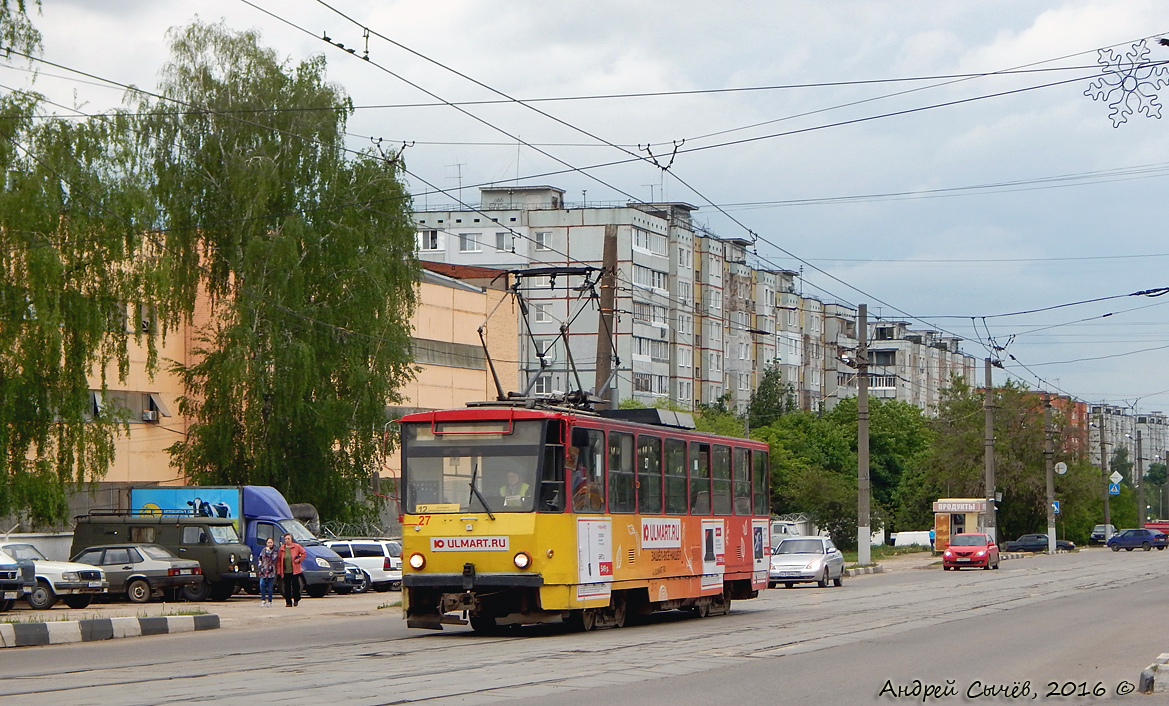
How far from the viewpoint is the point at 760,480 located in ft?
84.4

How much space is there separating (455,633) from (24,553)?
13.2 m

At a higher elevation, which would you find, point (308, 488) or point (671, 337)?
point (671, 337)

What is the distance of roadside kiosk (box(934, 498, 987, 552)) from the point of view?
6378 centimetres

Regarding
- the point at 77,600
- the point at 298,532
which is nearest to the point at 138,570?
the point at 77,600

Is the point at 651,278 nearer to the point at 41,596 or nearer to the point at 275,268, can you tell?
the point at 275,268

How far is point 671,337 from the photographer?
99.4 metres

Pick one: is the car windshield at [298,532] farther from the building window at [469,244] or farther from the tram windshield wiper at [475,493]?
the building window at [469,244]

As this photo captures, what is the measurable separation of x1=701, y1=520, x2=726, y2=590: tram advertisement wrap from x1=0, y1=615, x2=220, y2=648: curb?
7.97 meters

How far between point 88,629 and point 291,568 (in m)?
9.66

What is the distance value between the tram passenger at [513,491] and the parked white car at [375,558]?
21641 millimetres

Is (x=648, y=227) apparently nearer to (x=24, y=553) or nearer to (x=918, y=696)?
(x=24, y=553)

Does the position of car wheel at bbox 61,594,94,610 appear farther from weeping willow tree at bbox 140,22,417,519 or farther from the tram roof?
weeping willow tree at bbox 140,22,417,519

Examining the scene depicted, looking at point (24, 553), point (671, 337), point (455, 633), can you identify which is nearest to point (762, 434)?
point (671, 337)

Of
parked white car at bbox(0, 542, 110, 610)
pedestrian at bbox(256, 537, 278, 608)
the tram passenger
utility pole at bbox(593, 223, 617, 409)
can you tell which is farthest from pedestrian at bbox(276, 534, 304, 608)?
the tram passenger
